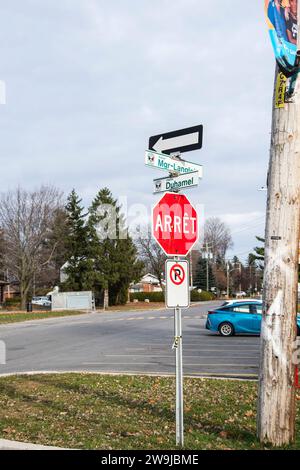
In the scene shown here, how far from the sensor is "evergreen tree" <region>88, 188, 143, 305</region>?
56406 mm

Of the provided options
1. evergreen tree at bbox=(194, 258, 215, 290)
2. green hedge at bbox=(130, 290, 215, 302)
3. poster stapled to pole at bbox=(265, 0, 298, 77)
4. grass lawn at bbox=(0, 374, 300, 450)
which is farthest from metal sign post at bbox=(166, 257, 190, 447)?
evergreen tree at bbox=(194, 258, 215, 290)

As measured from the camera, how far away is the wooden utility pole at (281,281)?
5625 mm

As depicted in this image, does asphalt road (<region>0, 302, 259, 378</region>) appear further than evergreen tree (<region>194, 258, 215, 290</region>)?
No

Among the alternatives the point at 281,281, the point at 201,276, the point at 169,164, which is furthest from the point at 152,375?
the point at 201,276

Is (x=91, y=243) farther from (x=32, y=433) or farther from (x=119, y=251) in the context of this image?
(x=32, y=433)

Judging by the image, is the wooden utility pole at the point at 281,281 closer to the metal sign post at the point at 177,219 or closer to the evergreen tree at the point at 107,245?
the metal sign post at the point at 177,219

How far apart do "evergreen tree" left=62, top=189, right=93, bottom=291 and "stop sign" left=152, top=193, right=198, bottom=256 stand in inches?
1988

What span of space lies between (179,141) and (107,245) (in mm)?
52658

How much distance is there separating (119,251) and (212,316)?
38.8 m

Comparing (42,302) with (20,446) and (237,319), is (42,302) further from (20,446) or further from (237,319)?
(20,446)

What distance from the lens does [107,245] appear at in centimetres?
5841

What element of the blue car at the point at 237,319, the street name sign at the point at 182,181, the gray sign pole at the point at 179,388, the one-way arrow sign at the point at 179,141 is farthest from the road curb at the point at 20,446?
the blue car at the point at 237,319

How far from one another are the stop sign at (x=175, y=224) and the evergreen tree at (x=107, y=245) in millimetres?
48475

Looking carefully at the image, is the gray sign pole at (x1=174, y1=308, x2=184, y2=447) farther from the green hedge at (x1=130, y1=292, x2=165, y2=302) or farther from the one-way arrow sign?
the green hedge at (x1=130, y1=292, x2=165, y2=302)
